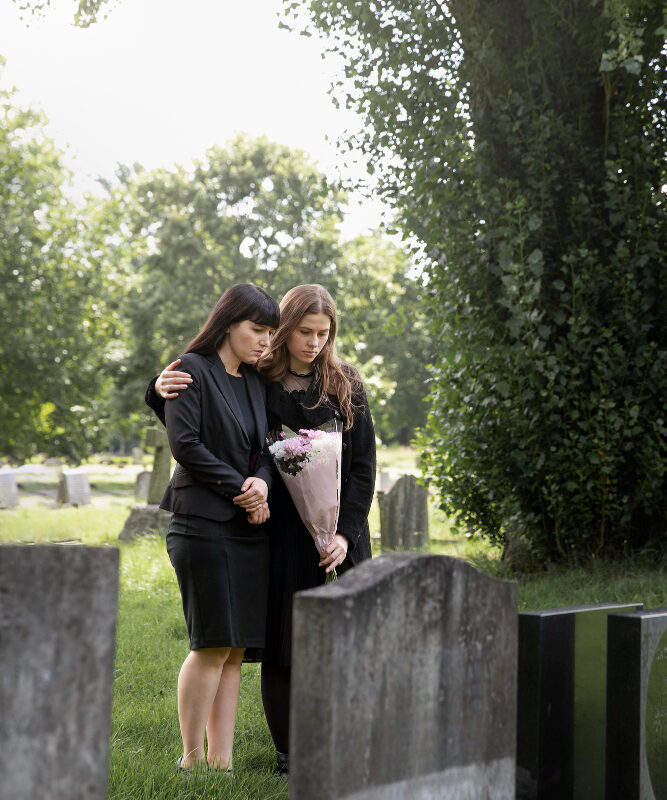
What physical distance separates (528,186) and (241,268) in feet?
76.0

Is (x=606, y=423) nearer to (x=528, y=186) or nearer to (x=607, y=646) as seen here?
(x=528, y=186)

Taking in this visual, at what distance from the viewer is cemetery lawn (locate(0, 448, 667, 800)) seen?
11.6 feet

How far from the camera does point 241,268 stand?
1170 inches

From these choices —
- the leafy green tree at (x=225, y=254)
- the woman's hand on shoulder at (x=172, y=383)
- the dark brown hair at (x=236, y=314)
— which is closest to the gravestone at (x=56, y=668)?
the woman's hand on shoulder at (x=172, y=383)

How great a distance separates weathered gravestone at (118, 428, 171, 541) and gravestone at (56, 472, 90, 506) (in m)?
9.60

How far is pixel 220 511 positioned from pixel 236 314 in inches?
32.7

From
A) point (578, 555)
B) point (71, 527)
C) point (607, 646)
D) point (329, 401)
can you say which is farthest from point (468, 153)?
point (71, 527)

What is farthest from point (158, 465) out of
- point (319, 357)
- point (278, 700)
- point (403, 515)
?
point (319, 357)

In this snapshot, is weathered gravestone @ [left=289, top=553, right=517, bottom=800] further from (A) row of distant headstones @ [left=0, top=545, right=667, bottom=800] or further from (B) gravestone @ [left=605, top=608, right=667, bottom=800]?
(B) gravestone @ [left=605, top=608, right=667, bottom=800]

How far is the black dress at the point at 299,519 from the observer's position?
388 cm

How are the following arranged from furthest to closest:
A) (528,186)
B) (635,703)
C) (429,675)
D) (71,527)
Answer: (71,527), (528,186), (635,703), (429,675)

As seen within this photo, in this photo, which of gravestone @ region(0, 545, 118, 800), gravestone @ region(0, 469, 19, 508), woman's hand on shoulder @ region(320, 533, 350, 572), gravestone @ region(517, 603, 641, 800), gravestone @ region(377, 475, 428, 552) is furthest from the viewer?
gravestone @ region(0, 469, 19, 508)

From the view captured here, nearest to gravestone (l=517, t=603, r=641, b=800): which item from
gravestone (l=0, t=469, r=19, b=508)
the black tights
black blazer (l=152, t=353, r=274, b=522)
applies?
black blazer (l=152, t=353, r=274, b=522)

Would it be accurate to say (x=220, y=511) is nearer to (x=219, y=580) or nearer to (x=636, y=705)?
(x=219, y=580)
